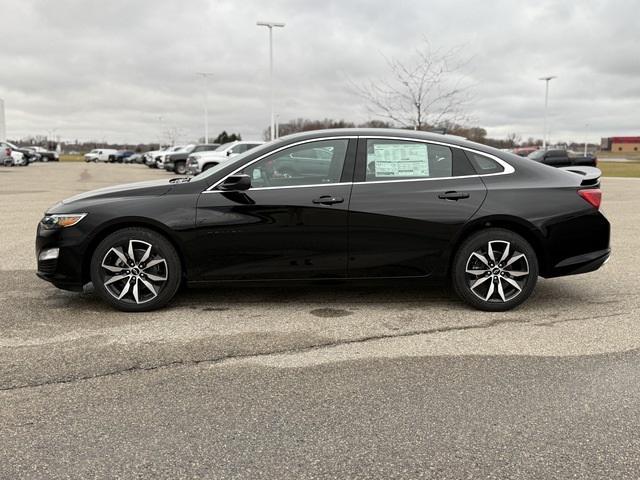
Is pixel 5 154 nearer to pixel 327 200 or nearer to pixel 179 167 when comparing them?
pixel 179 167

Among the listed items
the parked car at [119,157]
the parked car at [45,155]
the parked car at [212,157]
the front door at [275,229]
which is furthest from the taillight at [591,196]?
the parked car at [119,157]

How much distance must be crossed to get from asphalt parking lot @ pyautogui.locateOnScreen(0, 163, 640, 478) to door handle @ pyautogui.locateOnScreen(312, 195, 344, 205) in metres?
Answer: 0.96

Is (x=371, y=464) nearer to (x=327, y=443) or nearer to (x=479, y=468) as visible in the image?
(x=327, y=443)

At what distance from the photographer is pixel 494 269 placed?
520 cm

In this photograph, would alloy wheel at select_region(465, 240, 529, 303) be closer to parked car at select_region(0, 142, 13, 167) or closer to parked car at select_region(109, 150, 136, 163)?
parked car at select_region(0, 142, 13, 167)

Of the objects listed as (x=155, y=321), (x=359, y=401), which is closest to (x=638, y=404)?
(x=359, y=401)

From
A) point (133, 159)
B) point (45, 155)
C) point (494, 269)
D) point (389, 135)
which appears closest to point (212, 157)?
point (389, 135)

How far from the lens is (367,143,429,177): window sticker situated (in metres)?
5.25

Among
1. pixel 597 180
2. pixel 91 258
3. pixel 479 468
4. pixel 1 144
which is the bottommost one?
pixel 479 468

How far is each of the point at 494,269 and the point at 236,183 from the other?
7.72 feet

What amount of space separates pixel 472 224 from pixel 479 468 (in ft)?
9.09

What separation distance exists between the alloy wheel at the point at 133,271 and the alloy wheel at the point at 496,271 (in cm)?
265

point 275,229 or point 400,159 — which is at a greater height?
point 400,159

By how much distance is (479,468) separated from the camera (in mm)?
2721
